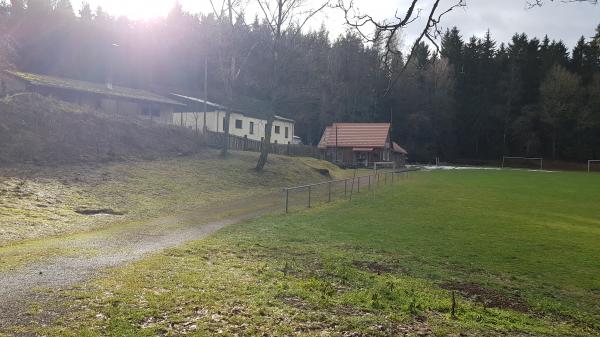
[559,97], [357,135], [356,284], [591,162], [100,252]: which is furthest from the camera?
[559,97]

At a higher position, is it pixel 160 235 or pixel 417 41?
pixel 417 41

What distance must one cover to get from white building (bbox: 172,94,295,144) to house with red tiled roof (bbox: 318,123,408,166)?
22.1 feet

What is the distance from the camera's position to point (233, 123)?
54.1 meters


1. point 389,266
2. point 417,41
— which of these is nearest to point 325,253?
point 389,266

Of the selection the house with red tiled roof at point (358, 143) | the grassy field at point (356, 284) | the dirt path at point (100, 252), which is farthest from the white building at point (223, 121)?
the grassy field at point (356, 284)

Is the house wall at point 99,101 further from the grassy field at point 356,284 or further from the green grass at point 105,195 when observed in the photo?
the grassy field at point 356,284

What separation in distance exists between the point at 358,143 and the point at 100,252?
5588cm

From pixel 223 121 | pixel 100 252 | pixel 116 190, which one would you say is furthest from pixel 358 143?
pixel 100 252

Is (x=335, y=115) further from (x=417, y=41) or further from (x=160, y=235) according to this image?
(x=417, y=41)

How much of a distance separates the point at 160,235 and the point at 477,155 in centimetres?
8125

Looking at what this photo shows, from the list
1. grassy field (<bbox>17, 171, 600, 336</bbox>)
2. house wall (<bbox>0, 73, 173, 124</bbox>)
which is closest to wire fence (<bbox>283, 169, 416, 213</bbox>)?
grassy field (<bbox>17, 171, 600, 336</bbox>)

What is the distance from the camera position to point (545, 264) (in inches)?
466

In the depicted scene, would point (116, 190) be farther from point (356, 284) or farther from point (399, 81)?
point (399, 81)

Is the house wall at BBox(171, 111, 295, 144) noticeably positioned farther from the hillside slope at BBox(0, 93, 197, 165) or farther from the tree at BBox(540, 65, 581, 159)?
the tree at BBox(540, 65, 581, 159)
